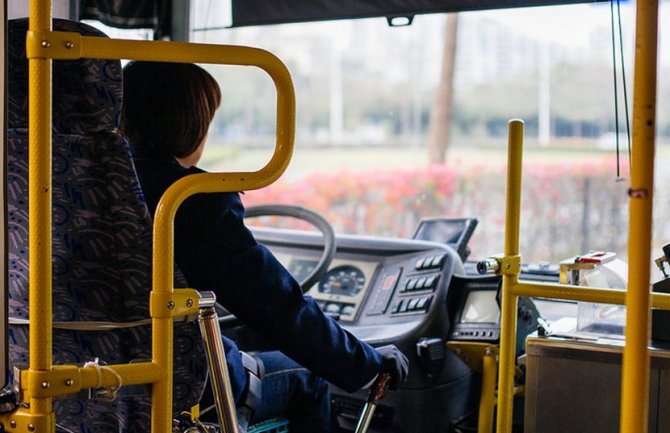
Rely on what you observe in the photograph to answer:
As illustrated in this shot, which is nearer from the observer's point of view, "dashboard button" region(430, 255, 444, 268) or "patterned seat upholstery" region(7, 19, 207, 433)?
"patterned seat upholstery" region(7, 19, 207, 433)

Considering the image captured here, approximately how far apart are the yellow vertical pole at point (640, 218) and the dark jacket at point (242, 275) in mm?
853

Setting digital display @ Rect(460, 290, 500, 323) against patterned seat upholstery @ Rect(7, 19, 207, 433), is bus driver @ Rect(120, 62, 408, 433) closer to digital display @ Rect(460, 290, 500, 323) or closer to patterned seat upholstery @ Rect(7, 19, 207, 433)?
patterned seat upholstery @ Rect(7, 19, 207, 433)

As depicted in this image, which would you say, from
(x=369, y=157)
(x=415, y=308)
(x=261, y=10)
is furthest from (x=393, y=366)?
(x=369, y=157)

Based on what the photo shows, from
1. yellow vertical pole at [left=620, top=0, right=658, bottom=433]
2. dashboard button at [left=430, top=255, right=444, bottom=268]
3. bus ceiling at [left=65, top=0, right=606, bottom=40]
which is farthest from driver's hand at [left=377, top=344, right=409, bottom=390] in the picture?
bus ceiling at [left=65, top=0, right=606, bottom=40]

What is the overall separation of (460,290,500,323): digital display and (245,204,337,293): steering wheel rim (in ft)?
1.49

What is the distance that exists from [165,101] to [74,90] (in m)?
0.42

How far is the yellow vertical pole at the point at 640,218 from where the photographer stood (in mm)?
1191

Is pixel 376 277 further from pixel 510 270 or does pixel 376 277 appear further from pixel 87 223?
pixel 87 223

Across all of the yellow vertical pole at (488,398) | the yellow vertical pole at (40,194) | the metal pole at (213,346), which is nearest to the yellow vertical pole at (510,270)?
the yellow vertical pole at (488,398)

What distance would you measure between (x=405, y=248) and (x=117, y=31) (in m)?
1.34

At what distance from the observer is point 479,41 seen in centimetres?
666

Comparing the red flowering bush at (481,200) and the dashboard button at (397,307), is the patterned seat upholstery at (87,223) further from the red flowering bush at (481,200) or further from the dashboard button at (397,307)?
the red flowering bush at (481,200)

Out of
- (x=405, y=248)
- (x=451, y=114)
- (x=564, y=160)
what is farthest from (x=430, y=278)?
(x=451, y=114)

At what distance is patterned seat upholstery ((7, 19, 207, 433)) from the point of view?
1.61 meters
